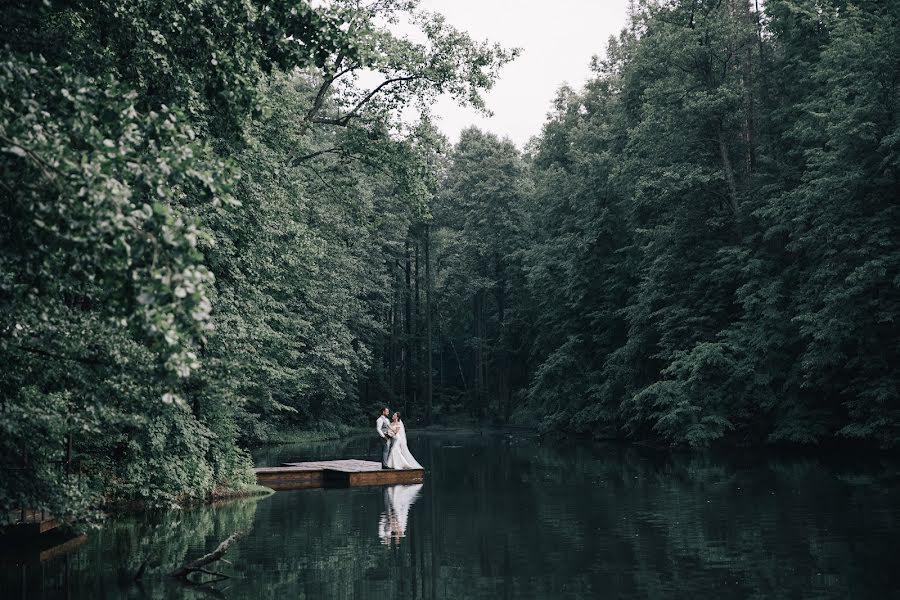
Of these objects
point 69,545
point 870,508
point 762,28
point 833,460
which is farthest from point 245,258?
point 762,28

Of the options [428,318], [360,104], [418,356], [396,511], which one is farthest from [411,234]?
[396,511]

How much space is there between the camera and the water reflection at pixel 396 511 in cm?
1411

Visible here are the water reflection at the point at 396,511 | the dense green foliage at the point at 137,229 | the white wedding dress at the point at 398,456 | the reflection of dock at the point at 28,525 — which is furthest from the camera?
the white wedding dress at the point at 398,456

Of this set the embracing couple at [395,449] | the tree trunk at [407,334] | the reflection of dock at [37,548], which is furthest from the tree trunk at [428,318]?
the reflection of dock at [37,548]

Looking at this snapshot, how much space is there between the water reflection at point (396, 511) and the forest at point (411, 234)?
3.46 meters

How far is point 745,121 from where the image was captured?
110 feet

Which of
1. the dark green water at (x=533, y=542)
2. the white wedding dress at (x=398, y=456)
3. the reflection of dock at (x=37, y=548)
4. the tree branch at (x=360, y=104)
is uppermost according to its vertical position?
the tree branch at (x=360, y=104)

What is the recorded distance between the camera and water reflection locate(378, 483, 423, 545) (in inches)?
555

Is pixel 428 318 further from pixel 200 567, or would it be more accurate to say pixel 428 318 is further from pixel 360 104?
pixel 200 567

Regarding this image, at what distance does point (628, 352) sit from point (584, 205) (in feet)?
28.8

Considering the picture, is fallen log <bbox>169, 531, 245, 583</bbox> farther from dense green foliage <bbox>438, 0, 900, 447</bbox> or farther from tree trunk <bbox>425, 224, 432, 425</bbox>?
tree trunk <bbox>425, 224, 432, 425</bbox>

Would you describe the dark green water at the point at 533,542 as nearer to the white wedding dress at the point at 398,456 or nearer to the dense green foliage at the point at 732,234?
the white wedding dress at the point at 398,456

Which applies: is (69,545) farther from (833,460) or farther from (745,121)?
(745,121)

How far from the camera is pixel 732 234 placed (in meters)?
33.6
